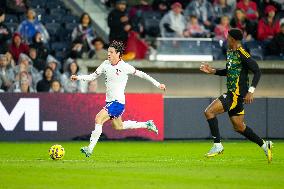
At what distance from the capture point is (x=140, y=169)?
14.8 meters

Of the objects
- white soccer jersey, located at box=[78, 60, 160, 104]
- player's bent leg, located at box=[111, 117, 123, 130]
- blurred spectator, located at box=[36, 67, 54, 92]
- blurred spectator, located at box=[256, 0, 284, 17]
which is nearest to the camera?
white soccer jersey, located at box=[78, 60, 160, 104]

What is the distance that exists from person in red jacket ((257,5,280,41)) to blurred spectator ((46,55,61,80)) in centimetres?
620

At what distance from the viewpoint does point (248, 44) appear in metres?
27.1

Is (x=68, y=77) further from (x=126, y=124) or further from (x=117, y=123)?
(x=117, y=123)

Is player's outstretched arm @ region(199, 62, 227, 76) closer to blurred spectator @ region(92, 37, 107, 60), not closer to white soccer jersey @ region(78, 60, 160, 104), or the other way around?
white soccer jersey @ region(78, 60, 160, 104)

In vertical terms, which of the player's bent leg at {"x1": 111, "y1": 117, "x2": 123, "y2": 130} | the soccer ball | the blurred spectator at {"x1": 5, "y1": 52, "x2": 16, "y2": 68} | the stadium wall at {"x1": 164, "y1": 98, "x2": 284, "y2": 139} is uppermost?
the blurred spectator at {"x1": 5, "y1": 52, "x2": 16, "y2": 68}

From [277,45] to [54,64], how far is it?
6950 millimetres

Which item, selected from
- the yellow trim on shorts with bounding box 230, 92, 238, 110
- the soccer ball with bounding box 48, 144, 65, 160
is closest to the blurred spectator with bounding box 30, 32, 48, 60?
the soccer ball with bounding box 48, 144, 65, 160

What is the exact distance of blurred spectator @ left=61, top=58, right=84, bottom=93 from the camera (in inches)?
963

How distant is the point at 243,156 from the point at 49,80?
7.67m

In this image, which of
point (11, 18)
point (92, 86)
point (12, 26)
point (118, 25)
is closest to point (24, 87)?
point (92, 86)

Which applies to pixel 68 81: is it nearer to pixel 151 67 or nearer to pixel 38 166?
pixel 151 67

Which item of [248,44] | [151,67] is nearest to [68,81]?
[151,67]

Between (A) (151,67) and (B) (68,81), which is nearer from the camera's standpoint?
(B) (68,81)
